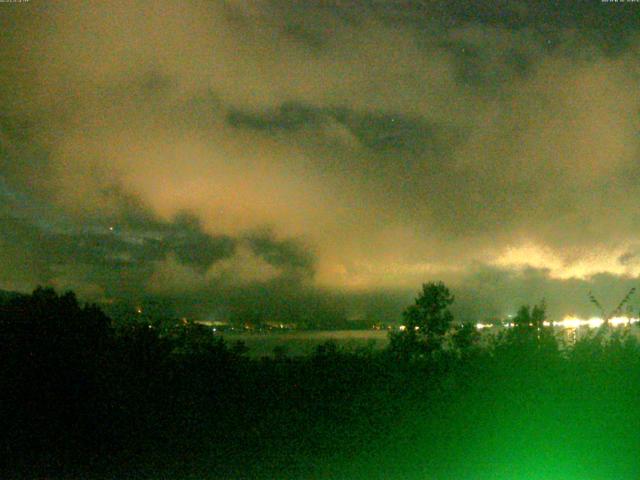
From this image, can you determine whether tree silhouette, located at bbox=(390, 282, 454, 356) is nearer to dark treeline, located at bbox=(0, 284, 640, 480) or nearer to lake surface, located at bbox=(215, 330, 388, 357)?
lake surface, located at bbox=(215, 330, 388, 357)

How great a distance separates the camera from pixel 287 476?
470 inches

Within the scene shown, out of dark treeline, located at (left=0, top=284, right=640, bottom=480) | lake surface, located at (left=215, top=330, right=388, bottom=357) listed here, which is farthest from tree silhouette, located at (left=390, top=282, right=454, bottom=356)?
dark treeline, located at (left=0, top=284, right=640, bottom=480)

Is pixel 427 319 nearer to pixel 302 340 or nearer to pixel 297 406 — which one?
pixel 302 340

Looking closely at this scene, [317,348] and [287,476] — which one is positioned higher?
[317,348]

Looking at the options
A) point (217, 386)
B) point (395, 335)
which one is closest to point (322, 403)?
point (217, 386)

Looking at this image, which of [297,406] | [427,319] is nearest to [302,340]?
[427,319]

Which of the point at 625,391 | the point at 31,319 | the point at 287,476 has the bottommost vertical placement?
the point at 287,476

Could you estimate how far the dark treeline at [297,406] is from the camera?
12.9 meters

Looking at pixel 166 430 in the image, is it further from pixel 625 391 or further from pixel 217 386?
pixel 625 391

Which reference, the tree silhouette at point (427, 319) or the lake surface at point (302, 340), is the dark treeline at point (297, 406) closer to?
the lake surface at point (302, 340)

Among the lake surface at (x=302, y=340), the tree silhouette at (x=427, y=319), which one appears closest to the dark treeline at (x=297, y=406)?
the lake surface at (x=302, y=340)

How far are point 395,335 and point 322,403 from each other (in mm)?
14709

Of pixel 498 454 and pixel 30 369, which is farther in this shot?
pixel 30 369

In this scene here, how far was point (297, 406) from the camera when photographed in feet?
56.1
